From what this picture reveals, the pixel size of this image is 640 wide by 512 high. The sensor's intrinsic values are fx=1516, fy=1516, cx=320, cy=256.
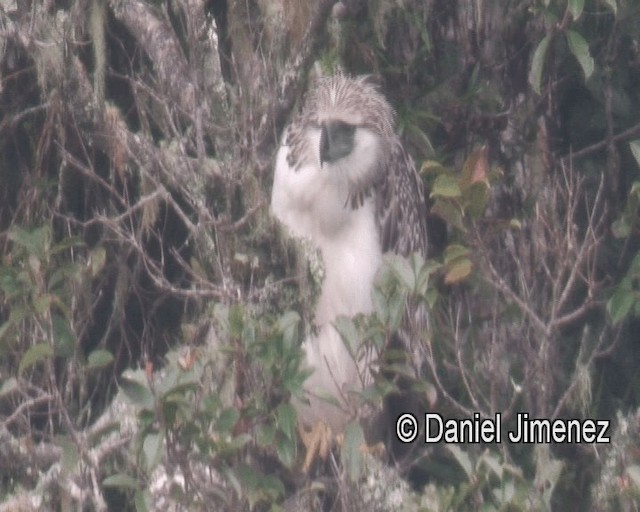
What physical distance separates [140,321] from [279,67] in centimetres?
105

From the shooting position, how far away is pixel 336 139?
14.0ft

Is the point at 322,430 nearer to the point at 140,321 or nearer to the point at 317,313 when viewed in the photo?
the point at 317,313

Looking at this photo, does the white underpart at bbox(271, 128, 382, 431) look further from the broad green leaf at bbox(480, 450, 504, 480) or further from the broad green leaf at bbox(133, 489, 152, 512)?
the broad green leaf at bbox(133, 489, 152, 512)

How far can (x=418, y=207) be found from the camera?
440cm

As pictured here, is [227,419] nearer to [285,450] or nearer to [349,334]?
[285,450]

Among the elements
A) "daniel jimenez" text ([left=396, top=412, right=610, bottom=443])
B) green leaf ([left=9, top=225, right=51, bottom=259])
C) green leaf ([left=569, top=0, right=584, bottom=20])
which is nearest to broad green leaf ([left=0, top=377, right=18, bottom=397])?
green leaf ([left=9, top=225, right=51, bottom=259])

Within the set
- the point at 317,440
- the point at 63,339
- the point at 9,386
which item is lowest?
the point at 317,440

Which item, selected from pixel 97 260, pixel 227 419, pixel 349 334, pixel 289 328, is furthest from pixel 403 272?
pixel 97 260

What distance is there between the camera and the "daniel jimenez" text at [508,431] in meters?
3.60

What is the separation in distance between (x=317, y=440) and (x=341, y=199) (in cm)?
68

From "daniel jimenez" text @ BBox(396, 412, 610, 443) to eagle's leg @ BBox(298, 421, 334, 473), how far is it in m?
0.21

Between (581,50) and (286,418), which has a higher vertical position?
(581,50)

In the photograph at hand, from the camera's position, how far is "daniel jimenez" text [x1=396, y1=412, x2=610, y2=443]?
3.60 m

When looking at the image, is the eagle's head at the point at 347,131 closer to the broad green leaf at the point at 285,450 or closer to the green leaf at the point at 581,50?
the green leaf at the point at 581,50
